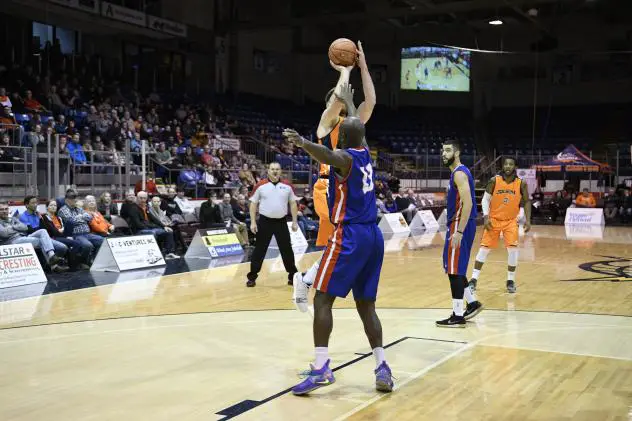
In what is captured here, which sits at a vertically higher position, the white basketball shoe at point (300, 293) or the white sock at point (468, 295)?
the white basketball shoe at point (300, 293)

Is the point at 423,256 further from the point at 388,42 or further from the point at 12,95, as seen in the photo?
the point at 388,42

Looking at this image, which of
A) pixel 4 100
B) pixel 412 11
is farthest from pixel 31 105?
pixel 412 11

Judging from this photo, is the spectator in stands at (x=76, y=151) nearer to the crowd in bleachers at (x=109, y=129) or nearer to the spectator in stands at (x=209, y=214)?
the crowd in bleachers at (x=109, y=129)

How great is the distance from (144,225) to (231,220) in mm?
2477

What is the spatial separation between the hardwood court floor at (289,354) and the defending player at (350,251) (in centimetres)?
19

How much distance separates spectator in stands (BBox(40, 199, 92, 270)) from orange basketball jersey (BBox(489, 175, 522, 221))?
19.8 feet

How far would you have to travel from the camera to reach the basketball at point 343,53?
16.9ft

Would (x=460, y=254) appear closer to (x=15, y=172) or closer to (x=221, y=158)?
(x=15, y=172)

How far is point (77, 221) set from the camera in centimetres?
1065

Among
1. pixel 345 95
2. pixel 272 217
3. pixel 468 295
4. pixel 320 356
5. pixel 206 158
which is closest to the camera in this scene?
pixel 320 356

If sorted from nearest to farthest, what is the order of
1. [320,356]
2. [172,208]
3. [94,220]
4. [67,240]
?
[320,356] < [67,240] < [94,220] < [172,208]


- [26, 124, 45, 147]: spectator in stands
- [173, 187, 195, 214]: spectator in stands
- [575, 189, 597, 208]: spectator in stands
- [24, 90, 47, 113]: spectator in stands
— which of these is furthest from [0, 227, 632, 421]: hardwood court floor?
[575, 189, 597, 208]: spectator in stands

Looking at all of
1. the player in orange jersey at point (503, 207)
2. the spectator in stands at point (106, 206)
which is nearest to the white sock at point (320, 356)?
the player in orange jersey at point (503, 207)

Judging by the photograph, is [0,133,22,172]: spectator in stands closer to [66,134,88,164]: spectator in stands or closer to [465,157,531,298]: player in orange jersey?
[66,134,88,164]: spectator in stands
